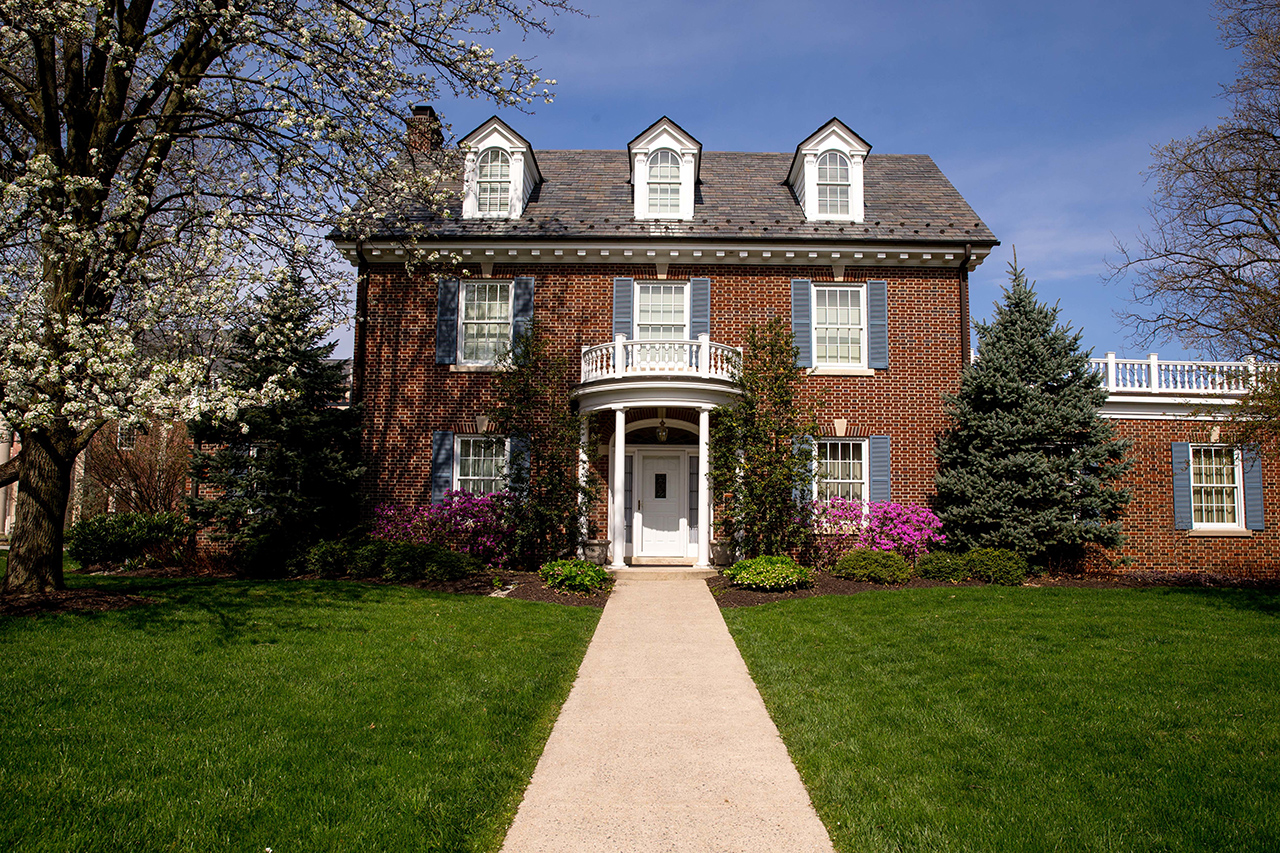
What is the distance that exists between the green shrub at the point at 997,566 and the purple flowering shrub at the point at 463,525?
8.09 metres

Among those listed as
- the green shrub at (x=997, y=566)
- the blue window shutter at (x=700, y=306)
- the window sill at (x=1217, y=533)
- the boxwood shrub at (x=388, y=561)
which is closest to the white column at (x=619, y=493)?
the boxwood shrub at (x=388, y=561)

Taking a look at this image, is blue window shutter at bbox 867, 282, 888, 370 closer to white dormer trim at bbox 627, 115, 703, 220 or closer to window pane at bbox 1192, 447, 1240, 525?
white dormer trim at bbox 627, 115, 703, 220

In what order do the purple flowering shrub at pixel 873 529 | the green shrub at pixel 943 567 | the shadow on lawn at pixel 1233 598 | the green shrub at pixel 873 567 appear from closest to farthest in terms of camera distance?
the shadow on lawn at pixel 1233 598 → the green shrub at pixel 873 567 → the green shrub at pixel 943 567 → the purple flowering shrub at pixel 873 529

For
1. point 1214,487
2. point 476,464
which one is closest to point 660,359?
point 476,464

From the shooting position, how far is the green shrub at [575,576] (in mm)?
11562

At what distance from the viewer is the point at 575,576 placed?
11.6 m

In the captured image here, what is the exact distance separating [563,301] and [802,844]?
1257 centimetres

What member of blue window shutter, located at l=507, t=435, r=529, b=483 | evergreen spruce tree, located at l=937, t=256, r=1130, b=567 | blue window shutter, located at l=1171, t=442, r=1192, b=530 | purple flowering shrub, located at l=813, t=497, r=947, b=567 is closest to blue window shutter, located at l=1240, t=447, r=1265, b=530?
blue window shutter, located at l=1171, t=442, r=1192, b=530

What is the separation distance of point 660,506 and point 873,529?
13.8 feet

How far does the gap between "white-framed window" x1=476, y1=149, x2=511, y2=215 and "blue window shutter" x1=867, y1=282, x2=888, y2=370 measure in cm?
781

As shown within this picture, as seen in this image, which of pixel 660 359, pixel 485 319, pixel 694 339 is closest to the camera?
pixel 660 359

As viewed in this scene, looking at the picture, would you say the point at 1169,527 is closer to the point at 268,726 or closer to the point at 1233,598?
the point at 1233,598

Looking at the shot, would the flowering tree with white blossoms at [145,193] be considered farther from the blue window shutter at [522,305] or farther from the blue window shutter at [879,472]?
the blue window shutter at [879,472]

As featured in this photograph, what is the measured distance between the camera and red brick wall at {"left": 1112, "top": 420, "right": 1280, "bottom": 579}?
15.1 meters
